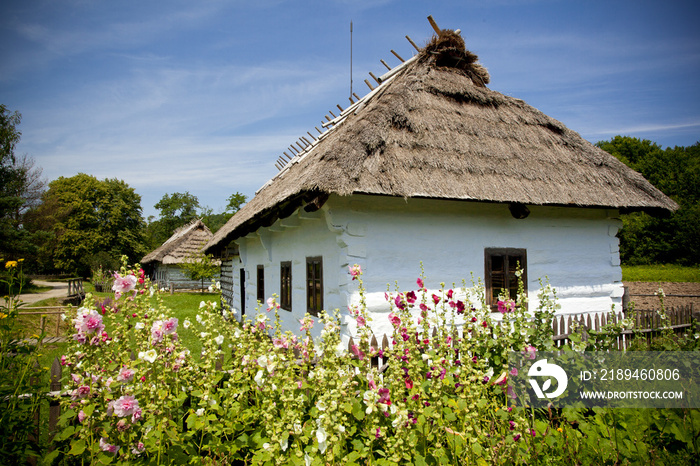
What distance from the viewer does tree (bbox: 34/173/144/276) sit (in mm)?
34438

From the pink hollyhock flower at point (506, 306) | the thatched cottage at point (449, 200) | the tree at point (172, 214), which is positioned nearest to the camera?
the pink hollyhock flower at point (506, 306)

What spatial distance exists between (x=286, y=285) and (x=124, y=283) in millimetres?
5494

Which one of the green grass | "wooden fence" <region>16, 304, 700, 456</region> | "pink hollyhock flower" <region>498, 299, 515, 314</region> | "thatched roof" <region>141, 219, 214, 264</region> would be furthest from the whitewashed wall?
"thatched roof" <region>141, 219, 214, 264</region>

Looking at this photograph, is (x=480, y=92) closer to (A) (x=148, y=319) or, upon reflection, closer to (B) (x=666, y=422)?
(B) (x=666, y=422)

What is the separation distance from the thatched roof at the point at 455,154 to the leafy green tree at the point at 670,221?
74.9 feet

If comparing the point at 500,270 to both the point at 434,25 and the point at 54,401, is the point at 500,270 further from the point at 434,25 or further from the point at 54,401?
the point at 54,401

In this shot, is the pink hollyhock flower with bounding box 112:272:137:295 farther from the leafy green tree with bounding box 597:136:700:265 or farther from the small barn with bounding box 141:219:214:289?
the leafy green tree with bounding box 597:136:700:265

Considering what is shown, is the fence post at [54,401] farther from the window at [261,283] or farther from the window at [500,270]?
the window at [261,283]

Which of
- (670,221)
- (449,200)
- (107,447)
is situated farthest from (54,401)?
(670,221)

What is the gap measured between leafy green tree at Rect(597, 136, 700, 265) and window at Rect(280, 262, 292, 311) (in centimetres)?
2609

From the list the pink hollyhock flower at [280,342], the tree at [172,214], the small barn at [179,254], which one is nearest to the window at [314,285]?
the pink hollyhock flower at [280,342]

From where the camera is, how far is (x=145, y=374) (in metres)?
2.10

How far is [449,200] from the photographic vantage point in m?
5.57

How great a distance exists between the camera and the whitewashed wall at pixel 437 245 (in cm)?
502
